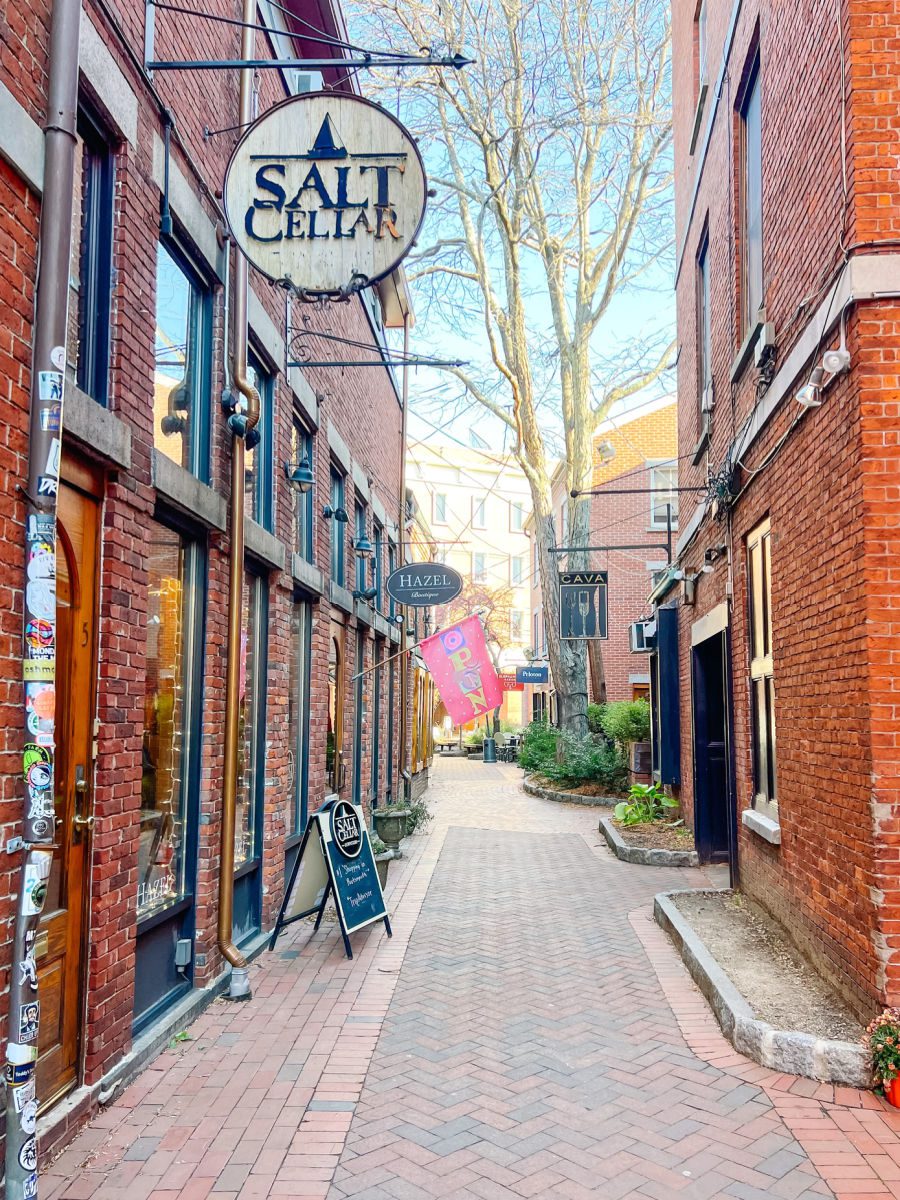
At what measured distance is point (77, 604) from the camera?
4266mm

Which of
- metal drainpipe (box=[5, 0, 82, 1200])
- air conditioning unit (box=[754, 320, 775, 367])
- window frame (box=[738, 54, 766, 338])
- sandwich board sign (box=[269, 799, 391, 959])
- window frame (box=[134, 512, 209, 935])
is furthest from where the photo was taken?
window frame (box=[738, 54, 766, 338])

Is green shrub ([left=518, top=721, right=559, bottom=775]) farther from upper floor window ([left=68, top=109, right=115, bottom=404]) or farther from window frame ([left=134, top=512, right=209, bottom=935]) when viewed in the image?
upper floor window ([left=68, top=109, right=115, bottom=404])

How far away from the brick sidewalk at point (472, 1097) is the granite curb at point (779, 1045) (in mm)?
74

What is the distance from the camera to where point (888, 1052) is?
4285 millimetres

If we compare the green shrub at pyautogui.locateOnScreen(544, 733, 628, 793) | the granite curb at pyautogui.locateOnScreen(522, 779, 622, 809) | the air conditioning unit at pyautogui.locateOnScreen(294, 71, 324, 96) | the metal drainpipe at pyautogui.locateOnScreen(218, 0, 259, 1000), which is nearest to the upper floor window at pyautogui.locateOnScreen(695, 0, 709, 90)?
the air conditioning unit at pyautogui.locateOnScreen(294, 71, 324, 96)

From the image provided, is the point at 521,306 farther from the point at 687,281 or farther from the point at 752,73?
the point at 752,73

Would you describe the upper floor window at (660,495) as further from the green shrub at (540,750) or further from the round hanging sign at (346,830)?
the round hanging sign at (346,830)

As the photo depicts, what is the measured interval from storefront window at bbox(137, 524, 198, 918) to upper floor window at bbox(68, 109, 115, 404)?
99cm

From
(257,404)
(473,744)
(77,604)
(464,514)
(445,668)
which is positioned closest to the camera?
(77,604)

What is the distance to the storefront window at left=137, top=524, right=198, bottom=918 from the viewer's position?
5316mm

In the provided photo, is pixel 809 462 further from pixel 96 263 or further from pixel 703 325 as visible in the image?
pixel 703 325

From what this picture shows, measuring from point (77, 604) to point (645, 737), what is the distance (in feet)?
48.0

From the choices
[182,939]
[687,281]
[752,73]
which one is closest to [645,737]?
[687,281]

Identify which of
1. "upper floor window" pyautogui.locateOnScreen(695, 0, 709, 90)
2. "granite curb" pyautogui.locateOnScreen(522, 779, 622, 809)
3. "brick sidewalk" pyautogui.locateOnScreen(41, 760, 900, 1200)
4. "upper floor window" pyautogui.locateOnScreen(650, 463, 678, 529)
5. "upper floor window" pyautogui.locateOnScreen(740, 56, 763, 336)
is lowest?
"granite curb" pyautogui.locateOnScreen(522, 779, 622, 809)
